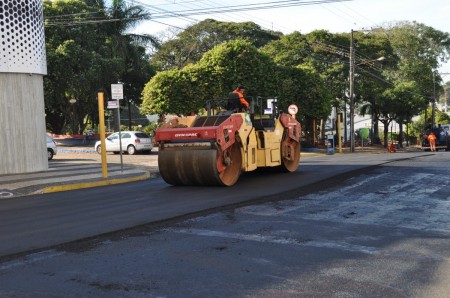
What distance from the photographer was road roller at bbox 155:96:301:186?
464 inches

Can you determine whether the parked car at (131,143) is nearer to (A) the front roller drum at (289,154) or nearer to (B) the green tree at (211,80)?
(B) the green tree at (211,80)

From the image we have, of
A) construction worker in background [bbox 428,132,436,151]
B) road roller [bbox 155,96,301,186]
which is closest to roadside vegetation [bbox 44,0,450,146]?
construction worker in background [bbox 428,132,436,151]

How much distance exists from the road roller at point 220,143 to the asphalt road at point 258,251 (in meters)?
1.51

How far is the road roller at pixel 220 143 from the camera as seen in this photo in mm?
11789

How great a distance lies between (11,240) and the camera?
7.00m

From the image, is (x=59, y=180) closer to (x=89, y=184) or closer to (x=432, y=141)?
(x=89, y=184)

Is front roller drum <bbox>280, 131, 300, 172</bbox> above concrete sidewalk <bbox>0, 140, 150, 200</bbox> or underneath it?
above

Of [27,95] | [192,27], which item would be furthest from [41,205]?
[192,27]

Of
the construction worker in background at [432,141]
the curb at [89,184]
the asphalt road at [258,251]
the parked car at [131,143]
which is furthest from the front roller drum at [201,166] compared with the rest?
the construction worker in background at [432,141]

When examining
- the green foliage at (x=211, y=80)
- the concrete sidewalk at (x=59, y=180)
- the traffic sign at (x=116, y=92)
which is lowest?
the concrete sidewalk at (x=59, y=180)

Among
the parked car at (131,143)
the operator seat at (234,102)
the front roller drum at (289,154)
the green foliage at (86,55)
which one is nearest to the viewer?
the operator seat at (234,102)

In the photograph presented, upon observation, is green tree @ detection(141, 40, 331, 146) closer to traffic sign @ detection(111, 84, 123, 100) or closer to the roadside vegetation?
the roadside vegetation

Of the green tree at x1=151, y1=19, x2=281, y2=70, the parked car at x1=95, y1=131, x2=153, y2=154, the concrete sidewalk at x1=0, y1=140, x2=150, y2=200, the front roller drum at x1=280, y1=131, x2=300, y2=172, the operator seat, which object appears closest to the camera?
the concrete sidewalk at x1=0, y1=140, x2=150, y2=200

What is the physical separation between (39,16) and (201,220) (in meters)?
12.4
